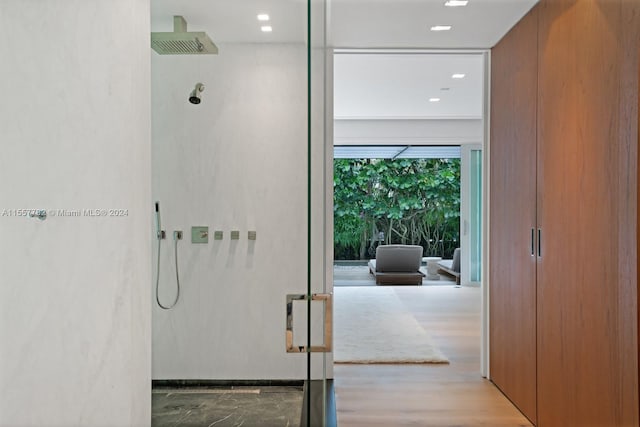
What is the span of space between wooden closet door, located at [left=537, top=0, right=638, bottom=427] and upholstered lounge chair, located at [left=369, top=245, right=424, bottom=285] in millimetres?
5401

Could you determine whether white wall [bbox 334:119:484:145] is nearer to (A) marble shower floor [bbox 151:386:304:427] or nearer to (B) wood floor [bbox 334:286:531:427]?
(B) wood floor [bbox 334:286:531:427]

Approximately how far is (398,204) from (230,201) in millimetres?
10234

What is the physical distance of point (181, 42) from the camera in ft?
5.32

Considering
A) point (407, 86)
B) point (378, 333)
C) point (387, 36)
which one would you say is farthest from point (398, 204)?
point (387, 36)

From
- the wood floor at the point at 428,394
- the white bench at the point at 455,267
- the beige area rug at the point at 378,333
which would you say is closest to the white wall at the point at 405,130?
the white bench at the point at 455,267

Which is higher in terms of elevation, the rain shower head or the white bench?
the rain shower head

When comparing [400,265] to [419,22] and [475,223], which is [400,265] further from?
[419,22]

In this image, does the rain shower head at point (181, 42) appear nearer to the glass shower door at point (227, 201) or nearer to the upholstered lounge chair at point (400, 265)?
the glass shower door at point (227, 201)

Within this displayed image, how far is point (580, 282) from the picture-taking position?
83.5 inches

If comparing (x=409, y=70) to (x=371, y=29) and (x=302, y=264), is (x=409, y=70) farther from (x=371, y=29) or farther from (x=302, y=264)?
(x=302, y=264)

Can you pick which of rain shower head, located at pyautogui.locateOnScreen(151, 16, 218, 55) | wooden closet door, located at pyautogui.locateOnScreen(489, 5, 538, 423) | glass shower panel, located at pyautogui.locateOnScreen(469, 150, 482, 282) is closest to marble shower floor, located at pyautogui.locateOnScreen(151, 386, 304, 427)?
rain shower head, located at pyautogui.locateOnScreen(151, 16, 218, 55)

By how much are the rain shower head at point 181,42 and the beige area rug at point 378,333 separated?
273 centimetres

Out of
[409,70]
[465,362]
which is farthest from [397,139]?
[465,362]
